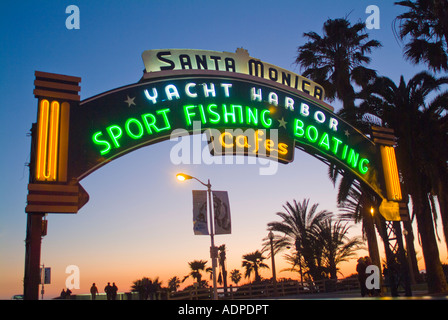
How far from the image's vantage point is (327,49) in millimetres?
29844

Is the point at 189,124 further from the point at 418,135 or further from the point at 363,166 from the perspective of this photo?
the point at 418,135

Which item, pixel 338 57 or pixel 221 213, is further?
pixel 338 57

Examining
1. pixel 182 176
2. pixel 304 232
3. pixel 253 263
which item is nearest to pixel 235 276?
pixel 253 263

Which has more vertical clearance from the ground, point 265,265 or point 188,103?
point 188,103

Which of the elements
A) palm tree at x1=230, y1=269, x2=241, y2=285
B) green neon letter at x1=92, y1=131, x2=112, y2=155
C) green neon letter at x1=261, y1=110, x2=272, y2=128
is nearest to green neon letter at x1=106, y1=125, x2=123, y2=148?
green neon letter at x1=92, y1=131, x2=112, y2=155

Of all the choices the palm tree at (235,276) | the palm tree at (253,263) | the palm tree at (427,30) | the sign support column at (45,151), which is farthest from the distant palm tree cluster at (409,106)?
the palm tree at (235,276)

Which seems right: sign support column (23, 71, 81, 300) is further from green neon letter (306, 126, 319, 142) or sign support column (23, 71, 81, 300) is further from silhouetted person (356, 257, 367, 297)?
silhouetted person (356, 257, 367, 297)

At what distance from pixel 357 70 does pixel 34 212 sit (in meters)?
23.5

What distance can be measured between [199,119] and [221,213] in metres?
5.03

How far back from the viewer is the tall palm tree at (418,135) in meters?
19.7

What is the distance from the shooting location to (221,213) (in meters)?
17.6

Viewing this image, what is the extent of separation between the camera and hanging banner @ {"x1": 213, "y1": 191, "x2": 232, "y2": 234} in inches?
687
